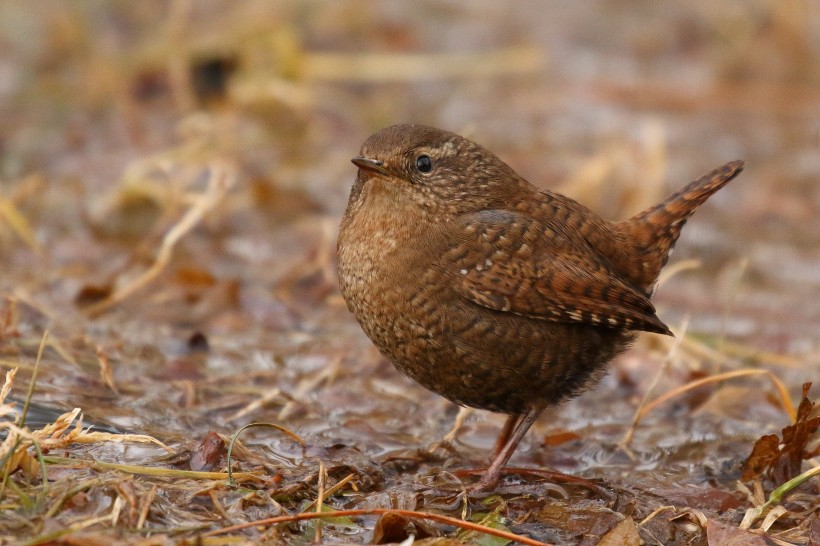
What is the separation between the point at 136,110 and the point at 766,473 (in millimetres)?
5565

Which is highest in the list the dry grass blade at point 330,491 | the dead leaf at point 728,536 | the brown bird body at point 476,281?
the brown bird body at point 476,281

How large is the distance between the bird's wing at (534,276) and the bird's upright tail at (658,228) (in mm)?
349

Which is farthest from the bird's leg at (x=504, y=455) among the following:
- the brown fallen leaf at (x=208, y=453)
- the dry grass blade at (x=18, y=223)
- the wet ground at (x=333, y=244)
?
the dry grass blade at (x=18, y=223)

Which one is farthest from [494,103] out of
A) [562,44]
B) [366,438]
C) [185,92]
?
[366,438]

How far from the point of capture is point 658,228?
15.8 feet

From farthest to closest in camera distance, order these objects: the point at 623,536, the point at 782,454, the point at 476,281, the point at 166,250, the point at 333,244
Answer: the point at 333,244, the point at 166,250, the point at 782,454, the point at 476,281, the point at 623,536

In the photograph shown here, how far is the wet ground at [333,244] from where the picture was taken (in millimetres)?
3957

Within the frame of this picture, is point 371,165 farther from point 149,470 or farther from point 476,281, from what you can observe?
point 149,470

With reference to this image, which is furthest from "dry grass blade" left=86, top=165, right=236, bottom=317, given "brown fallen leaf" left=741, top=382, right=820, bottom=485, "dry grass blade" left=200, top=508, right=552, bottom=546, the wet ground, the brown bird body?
"brown fallen leaf" left=741, top=382, right=820, bottom=485

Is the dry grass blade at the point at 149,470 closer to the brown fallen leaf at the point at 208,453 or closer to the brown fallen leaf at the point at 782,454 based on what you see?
the brown fallen leaf at the point at 208,453

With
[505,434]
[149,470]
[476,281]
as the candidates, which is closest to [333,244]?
[505,434]

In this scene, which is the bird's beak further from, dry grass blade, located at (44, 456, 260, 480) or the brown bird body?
dry grass blade, located at (44, 456, 260, 480)

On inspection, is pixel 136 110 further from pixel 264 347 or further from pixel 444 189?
pixel 444 189

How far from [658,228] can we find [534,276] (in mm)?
802
